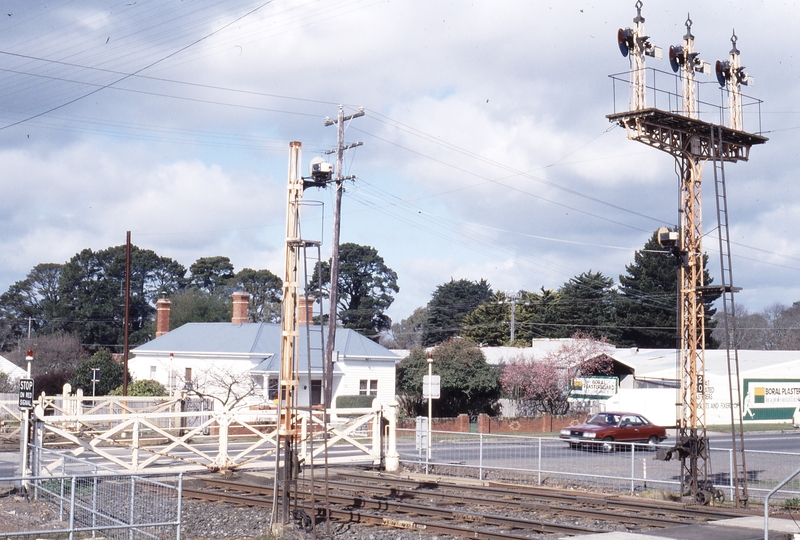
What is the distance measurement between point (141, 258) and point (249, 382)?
64.4m

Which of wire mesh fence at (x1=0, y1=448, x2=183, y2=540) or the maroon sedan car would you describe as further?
the maroon sedan car

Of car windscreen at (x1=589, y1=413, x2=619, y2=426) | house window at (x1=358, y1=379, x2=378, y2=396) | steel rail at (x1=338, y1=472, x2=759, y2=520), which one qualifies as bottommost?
steel rail at (x1=338, y1=472, x2=759, y2=520)

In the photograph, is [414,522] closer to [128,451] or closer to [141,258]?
[128,451]

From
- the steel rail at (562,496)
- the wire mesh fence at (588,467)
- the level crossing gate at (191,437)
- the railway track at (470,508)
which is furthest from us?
the wire mesh fence at (588,467)

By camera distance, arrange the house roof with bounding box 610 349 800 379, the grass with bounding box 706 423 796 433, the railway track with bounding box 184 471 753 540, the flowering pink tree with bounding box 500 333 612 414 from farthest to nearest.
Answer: the house roof with bounding box 610 349 800 379 → the flowering pink tree with bounding box 500 333 612 414 → the grass with bounding box 706 423 796 433 → the railway track with bounding box 184 471 753 540

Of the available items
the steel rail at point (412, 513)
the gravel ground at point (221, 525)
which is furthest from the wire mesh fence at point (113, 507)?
the steel rail at point (412, 513)

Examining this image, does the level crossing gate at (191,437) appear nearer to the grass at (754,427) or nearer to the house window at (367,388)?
the house window at (367,388)

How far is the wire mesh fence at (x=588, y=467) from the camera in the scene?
69.8ft

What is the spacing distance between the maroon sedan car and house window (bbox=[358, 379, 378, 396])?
59.4 feet

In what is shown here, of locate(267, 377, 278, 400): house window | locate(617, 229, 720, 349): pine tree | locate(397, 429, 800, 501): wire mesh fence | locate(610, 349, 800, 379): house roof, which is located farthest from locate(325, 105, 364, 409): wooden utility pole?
locate(617, 229, 720, 349): pine tree

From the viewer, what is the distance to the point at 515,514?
53.7 feet

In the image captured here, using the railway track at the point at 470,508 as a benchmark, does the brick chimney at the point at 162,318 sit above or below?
above

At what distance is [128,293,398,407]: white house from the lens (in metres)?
46.1

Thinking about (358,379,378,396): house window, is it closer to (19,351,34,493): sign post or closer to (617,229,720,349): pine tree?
(19,351,34,493): sign post
